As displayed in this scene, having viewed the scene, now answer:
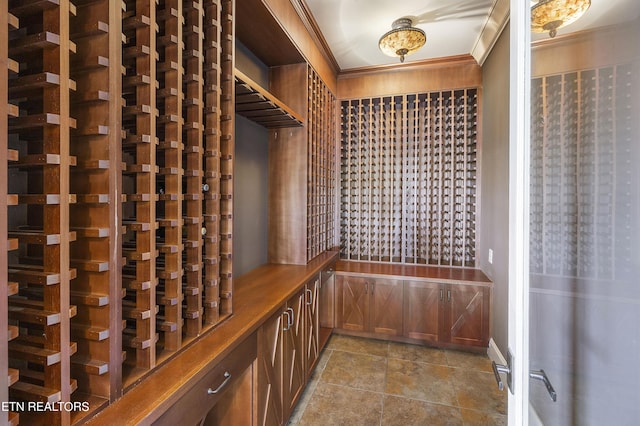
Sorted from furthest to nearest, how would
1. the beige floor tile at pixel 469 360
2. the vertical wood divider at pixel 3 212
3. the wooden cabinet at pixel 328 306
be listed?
1. the wooden cabinet at pixel 328 306
2. the beige floor tile at pixel 469 360
3. the vertical wood divider at pixel 3 212

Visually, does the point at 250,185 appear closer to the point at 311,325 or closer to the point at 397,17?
the point at 311,325

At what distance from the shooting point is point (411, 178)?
3484 millimetres

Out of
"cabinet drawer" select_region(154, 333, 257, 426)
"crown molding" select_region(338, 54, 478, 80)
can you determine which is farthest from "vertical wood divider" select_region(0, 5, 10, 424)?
"crown molding" select_region(338, 54, 478, 80)

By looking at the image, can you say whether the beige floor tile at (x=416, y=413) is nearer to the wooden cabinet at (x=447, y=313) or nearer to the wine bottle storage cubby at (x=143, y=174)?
the wooden cabinet at (x=447, y=313)

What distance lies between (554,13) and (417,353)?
2.78m

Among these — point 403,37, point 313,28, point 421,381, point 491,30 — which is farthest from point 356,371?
point 491,30

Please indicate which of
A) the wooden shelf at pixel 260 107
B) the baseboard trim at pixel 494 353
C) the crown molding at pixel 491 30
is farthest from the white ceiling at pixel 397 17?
the baseboard trim at pixel 494 353

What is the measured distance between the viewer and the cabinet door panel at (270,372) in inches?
59.4

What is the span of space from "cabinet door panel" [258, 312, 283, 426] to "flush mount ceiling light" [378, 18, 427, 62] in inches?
91.6

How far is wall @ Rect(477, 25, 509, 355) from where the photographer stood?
8.00ft

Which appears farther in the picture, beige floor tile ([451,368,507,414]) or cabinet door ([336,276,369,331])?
cabinet door ([336,276,369,331])

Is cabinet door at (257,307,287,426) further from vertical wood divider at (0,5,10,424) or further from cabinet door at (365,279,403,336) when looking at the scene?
cabinet door at (365,279,403,336)

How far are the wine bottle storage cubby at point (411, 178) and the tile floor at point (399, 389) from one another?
1031mm


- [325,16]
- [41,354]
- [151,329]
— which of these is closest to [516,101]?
[151,329]
